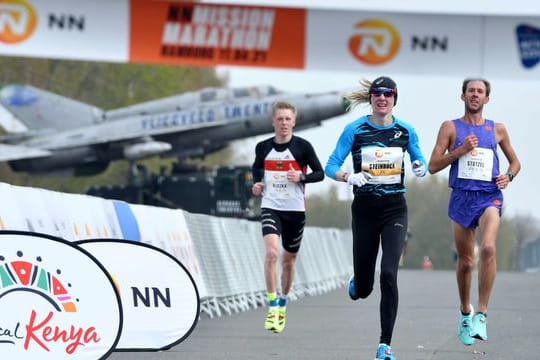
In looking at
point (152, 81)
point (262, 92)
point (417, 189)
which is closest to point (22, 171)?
point (262, 92)

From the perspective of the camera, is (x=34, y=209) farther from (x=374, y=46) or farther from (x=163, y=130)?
(x=163, y=130)

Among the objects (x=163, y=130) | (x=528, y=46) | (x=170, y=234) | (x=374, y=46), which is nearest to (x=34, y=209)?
(x=170, y=234)

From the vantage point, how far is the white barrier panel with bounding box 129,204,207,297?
1527 centimetres

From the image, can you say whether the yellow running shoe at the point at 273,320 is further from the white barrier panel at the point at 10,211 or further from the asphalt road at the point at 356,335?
the white barrier panel at the point at 10,211

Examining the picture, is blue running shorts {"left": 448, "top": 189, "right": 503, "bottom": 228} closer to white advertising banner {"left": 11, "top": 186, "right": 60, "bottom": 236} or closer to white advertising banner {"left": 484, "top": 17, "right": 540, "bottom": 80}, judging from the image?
white advertising banner {"left": 11, "top": 186, "right": 60, "bottom": 236}

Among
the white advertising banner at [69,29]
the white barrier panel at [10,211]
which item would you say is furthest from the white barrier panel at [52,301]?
the white advertising banner at [69,29]

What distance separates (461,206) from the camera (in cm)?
1079

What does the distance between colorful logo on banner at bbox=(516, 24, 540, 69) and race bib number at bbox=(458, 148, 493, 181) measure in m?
25.6

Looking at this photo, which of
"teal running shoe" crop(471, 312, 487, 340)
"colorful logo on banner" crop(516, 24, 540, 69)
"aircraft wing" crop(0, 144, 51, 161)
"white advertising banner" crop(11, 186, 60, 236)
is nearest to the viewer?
"teal running shoe" crop(471, 312, 487, 340)

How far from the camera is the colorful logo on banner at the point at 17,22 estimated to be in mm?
34562

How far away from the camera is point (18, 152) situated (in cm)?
5784

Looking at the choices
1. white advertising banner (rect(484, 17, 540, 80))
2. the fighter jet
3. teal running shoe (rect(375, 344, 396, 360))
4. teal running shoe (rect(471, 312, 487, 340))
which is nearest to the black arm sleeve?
teal running shoe (rect(471, 312, 487, 340))

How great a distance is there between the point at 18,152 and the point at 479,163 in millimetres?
48541

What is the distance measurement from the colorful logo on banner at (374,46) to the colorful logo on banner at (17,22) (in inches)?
308
